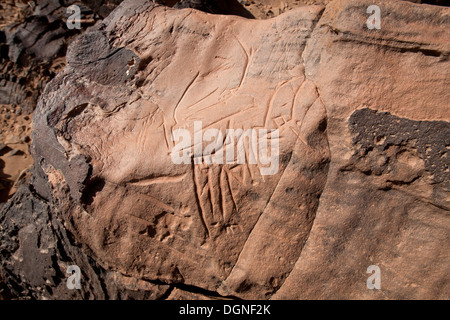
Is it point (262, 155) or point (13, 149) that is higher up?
point (262, 155)

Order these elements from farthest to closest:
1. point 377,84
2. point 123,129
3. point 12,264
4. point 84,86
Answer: point 12,264 → point 84,86 → point 123,129 → point 377,84

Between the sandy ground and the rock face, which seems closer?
the rock face

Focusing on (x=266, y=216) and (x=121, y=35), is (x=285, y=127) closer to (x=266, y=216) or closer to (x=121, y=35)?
(x=266, y=216)

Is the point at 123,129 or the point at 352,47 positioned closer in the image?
the point at 352,47

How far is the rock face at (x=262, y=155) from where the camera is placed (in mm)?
1937

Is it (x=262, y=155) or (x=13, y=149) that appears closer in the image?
(x=262, y=155)

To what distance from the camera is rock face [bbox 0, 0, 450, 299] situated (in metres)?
1.94

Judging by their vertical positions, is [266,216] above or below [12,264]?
above

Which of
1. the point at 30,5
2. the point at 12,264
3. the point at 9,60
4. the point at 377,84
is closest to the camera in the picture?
the point at 377,84

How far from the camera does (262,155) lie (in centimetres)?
202

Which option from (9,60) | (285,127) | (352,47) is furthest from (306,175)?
(9,60)

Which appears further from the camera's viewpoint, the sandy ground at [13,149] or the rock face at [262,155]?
the sandy ground at [13,149]

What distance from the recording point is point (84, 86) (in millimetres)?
2379
